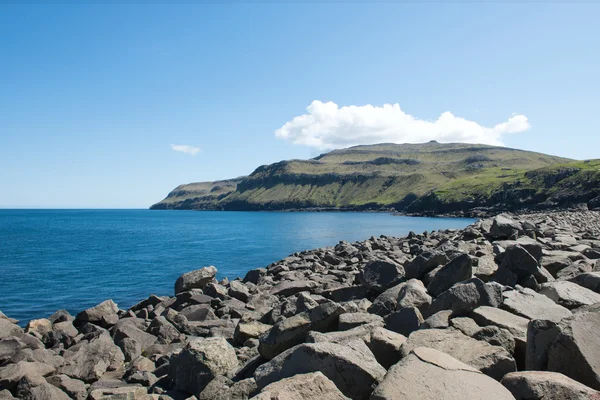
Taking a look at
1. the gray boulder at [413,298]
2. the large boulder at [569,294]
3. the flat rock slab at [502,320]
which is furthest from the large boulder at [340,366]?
the large boulder at [569,294]

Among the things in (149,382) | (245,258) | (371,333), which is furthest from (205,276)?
(245,258)

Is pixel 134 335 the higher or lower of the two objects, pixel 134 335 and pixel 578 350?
the lower

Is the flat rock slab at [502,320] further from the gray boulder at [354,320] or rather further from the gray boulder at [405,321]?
the gray boulder at [354,320]

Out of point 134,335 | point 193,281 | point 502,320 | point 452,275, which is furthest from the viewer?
point 193,281

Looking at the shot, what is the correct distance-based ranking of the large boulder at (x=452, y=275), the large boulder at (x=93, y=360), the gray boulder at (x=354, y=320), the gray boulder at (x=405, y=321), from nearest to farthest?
the gray boulder at (x=405, y=321) < the gray boulder at (x=354, y=320) < the large boulder at (x=452, y=275) < the large boulder at (x=93, y=360)

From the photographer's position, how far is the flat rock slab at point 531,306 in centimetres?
859

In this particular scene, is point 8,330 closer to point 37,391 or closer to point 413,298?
point 37,391

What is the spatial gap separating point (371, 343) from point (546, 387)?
9.20 feet

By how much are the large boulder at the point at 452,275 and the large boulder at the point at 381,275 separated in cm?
154

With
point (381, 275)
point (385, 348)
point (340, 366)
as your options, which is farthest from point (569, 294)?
point (340, 366)

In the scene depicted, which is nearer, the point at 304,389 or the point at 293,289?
the point at 304,389

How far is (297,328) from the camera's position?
887 centimetres

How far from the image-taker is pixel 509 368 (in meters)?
6.33

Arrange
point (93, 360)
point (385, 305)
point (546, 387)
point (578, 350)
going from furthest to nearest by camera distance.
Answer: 1. point (93, 360)
2. point (385, 305)
3. point (578, 350)
4. point (546, 387)
